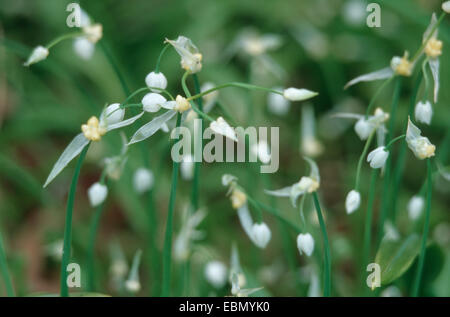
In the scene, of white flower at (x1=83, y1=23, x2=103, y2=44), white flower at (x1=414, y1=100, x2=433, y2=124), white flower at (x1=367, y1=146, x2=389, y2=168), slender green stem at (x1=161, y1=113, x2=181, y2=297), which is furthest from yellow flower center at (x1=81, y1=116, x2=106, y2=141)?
white flower at (x1=414, y1=100, x2=433, y2=124)

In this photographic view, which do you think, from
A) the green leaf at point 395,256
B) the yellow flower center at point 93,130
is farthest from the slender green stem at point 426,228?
the yellow flower center at point 93,130

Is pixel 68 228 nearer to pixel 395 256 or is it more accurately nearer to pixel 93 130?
pixel 93 130

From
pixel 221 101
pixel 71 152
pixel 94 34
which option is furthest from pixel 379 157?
pixel 221 101

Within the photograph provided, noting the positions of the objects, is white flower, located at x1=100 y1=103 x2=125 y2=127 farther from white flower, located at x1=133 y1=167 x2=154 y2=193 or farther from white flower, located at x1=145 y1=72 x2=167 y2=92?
white flower, located at x1=133 y1=167 x2=154 y2=193

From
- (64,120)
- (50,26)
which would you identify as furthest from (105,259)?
(50,26)

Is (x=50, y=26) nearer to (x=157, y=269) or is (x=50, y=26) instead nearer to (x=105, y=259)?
(x=105, y=259)
